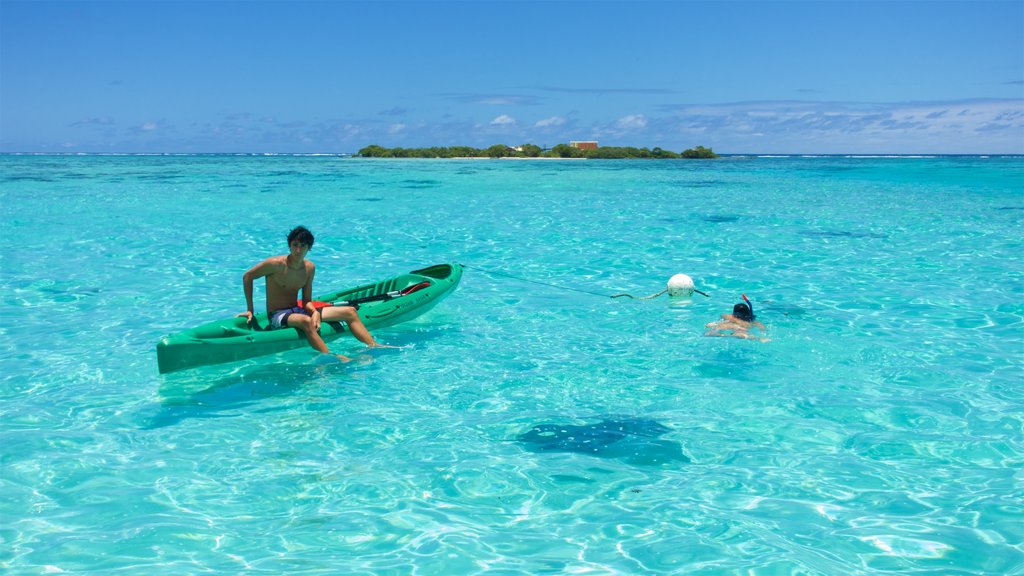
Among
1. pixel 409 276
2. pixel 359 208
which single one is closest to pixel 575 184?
pixel 359 208

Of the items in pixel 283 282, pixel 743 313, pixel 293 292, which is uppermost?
pixel 283 282

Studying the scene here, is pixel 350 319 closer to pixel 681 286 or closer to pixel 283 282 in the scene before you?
pixel 283 282

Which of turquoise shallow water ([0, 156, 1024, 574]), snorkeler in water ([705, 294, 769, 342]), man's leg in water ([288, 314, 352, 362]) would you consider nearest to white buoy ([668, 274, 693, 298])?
turquoise shallow water ([0, 156, 1024, 574])

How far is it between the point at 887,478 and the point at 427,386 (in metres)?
4.01

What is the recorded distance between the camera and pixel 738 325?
917cm

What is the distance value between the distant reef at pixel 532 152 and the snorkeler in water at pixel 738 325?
10399cm

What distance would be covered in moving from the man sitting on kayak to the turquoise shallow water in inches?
17.4

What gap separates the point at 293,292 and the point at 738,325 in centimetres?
512

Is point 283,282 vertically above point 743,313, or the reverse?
point 283,282

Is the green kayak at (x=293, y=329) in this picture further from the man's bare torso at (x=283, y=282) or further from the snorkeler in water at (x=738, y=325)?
the snorkeler in water at (x=738, y=325)

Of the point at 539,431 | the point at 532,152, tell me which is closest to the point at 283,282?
the point at 539,431

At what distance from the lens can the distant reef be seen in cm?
11156

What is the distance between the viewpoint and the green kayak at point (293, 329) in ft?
23.5

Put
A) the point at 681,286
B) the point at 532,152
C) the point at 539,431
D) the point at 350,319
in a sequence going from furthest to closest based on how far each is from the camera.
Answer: the point at 532,152, the point at 681,286, the point at 350,319, the point at 539,431
